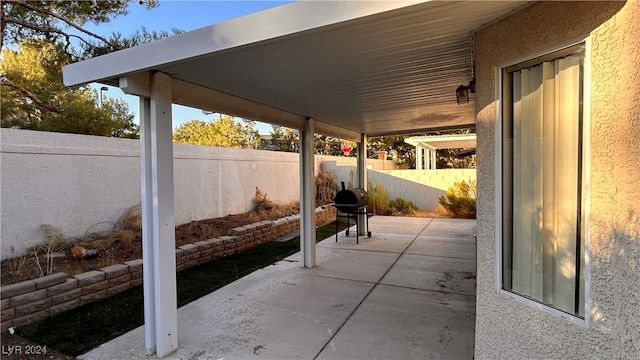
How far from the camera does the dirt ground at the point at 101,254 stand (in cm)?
473

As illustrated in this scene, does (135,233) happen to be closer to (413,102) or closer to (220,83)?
(220,83)

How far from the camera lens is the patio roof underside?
233 centimetres

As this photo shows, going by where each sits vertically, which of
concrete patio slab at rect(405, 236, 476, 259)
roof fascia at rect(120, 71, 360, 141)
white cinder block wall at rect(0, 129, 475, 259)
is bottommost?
concrete patio slab at rect(405, 236, 476, 259)

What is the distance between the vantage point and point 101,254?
5.78 m

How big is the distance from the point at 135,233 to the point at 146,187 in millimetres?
3810

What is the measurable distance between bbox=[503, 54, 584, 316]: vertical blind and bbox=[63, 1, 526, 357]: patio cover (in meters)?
0.62

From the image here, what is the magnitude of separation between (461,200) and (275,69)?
443 inches

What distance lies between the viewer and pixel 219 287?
5527mm

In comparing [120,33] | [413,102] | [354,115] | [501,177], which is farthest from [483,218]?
[120,33]

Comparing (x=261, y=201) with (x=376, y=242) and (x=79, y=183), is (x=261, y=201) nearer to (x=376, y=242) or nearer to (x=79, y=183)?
(x=376, y=242)

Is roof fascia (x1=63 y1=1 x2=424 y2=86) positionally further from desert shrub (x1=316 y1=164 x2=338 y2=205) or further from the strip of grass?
desert shrub (x1=316 y1=164 x2=338 y2=205)

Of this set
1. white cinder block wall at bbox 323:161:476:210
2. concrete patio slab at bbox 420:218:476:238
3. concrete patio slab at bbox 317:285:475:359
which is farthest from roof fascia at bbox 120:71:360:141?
white cinder block wall at bbox 323:161:476:210

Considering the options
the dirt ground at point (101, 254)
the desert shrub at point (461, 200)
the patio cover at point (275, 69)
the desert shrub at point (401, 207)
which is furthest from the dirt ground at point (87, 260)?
the desert shrub at point (461, 200)

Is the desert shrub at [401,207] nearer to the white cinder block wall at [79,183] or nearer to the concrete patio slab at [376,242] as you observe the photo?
the concrete patio slab at [376,242]
